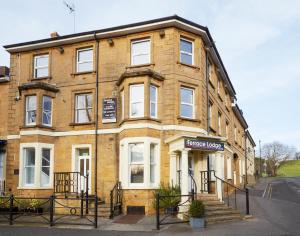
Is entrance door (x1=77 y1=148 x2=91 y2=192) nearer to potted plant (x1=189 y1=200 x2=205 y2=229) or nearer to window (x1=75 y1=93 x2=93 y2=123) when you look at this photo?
window (x1=75 y1=93 x2=93 y2=123)

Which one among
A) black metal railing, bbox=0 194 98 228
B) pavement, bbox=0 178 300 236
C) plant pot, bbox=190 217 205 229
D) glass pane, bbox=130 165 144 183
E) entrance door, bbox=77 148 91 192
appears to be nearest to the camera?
pavement, bbox=0 178 300 236

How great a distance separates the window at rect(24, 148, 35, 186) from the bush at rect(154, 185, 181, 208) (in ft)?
23.7

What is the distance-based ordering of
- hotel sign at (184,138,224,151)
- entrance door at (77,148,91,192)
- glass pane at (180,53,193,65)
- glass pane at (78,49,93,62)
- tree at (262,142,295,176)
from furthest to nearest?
1. tree at (262,142,295,176)
2. glass pane at (78,49,93,62)
3. entrance door at (77,148,91,192)
4. glass pane at (180,53,193,65)
5. hotel sign at (184,138,224,151)

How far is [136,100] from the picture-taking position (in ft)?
62.5

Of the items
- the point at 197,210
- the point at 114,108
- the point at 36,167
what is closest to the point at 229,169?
the point at 114,108

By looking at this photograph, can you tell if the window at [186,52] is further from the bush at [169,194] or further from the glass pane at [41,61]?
the glass pane at [41,61]

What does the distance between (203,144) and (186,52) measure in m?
5.66

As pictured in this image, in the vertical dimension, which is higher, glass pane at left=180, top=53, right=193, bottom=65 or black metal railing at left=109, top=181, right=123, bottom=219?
glass pane at left=180, top=53, right=193, bottom=65

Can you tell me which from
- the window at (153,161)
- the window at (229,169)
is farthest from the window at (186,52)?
the window at (229,169)

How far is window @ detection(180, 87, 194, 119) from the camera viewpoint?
19.7 m

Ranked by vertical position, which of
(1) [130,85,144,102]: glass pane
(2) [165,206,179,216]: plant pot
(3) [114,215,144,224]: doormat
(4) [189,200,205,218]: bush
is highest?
(1) [130,85,144,102]: glass pane

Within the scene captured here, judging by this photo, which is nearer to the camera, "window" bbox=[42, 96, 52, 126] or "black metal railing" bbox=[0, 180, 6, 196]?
"window" bbox=[42, 96, 52, 126]

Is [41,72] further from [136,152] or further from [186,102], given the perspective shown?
[186,102]

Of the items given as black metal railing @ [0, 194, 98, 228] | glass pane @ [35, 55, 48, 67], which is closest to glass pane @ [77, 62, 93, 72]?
glass pane @ [35, 55, 48, 67]
